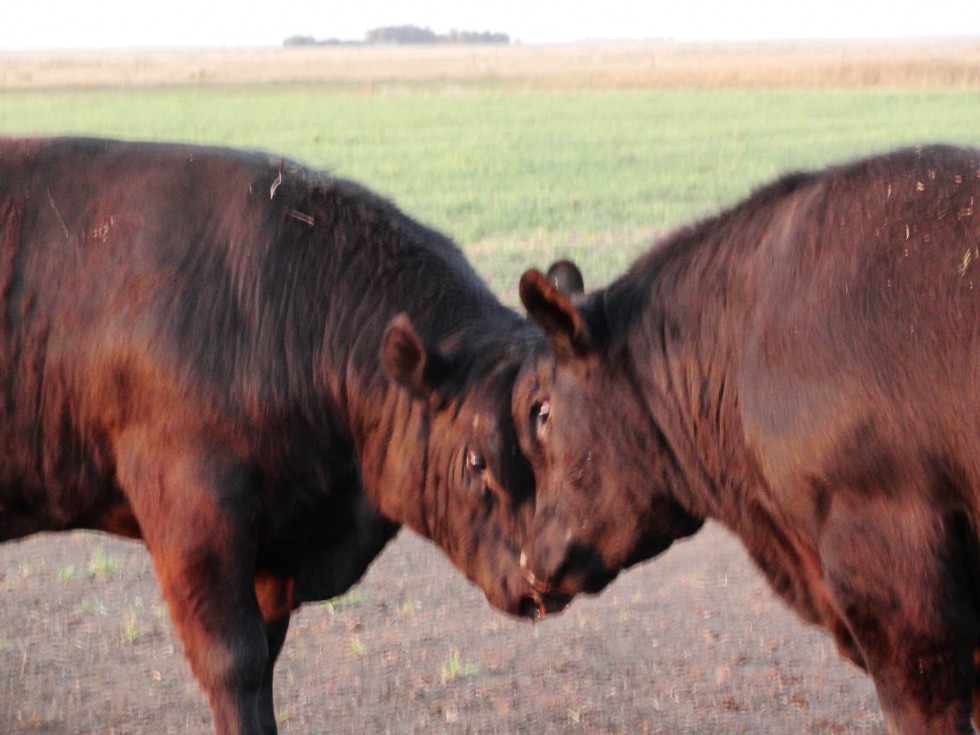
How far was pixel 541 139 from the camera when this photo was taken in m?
35.2

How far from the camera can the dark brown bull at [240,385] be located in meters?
Result: 4.61

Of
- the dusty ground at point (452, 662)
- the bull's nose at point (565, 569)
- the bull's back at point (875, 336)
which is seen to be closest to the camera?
the bull's back at point (875, 336)

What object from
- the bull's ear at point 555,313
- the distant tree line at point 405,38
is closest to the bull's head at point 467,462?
the bull's ear at point 555,313

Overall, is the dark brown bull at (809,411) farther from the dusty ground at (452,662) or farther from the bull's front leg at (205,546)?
the dusty ground at (452,662)

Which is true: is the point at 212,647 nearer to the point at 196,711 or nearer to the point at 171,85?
the point at 196,711

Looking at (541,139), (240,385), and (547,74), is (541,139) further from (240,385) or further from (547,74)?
(547,74)

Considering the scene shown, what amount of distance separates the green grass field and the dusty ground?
2659mm

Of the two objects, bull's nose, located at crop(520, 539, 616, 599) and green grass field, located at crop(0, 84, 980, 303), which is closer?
bull's nose, located at crop(520, 539, 616, 599)

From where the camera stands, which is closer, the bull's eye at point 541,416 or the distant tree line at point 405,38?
the bull's eye at point 541,416

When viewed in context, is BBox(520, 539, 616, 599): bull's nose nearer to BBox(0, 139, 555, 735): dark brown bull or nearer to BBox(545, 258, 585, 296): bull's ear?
BBox(0, 139, 555, 735): dark brown bull

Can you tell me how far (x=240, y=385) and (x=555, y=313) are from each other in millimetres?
1064

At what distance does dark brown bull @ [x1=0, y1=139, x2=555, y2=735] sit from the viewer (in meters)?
4.61

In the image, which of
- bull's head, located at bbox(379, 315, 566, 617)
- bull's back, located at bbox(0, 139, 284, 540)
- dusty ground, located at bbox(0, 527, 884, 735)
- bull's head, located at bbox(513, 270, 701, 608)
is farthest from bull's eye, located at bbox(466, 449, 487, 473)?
dusty ground, located at bbox(0, 527, 884, 735)

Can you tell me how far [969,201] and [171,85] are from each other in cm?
6667
